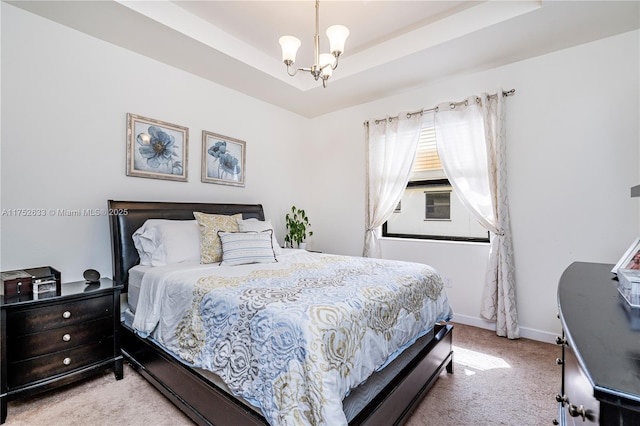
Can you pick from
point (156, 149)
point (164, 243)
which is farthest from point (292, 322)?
point (156, 149)

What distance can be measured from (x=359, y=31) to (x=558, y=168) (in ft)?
7.50

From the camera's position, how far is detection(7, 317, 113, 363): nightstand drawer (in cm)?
179

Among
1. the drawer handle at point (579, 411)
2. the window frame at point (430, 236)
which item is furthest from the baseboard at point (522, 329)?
the drawer handle at point (579, 411)

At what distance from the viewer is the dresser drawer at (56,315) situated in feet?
5.86

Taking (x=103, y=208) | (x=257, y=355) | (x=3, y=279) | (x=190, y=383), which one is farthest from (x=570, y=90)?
(x=3, y=279)

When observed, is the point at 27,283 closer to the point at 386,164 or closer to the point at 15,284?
the point at 15,284

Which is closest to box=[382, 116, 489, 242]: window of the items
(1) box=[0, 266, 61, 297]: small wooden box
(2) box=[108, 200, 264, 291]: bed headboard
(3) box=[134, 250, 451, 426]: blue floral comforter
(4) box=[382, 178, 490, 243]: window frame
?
(4) box=[382, 178, 490, 243]: window frame

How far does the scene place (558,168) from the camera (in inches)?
109

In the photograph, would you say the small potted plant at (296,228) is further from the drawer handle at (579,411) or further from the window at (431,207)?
the drawer handle at (579,411)

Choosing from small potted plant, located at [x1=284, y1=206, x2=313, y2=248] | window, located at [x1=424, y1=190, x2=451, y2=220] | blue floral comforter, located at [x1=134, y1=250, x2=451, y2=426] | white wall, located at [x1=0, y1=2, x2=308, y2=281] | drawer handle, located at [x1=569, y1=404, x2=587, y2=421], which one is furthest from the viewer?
small potted plant, located at [x1=284, y1=206, x2=313, y2=248]

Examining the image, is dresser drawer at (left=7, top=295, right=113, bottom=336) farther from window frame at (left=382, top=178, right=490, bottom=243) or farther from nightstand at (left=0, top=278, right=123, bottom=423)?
window frame at (left=382, top=178, right=490, bottom=243)

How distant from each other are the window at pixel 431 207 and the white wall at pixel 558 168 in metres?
0.21

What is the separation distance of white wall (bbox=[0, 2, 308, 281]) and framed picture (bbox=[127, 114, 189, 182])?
63 mm

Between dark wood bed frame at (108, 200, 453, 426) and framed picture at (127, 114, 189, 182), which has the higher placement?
framed picture at (127, 114, 189, 182)
